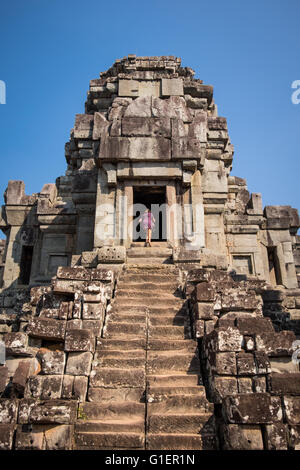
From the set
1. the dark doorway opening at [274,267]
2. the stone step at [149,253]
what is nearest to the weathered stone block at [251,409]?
the stone step at [149,253]

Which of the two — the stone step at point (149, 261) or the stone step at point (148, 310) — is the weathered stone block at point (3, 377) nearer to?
the stone step at point (148, 310)

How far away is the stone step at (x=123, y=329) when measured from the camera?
23.4 feet

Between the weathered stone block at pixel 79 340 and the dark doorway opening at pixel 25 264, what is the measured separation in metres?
8.63

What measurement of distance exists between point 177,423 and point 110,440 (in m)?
0.95

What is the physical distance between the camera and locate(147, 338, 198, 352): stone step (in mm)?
6773

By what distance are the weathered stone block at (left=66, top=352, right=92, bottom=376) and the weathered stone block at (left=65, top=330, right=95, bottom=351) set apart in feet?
0.33

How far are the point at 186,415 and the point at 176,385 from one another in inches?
24.0

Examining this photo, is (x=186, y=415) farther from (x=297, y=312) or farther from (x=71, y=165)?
(x=71, y=165)

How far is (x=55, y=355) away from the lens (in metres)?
6.24

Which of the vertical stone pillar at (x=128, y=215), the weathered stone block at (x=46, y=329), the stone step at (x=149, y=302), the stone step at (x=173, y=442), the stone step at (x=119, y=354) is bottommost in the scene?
the stone step at (x=173, y=442)

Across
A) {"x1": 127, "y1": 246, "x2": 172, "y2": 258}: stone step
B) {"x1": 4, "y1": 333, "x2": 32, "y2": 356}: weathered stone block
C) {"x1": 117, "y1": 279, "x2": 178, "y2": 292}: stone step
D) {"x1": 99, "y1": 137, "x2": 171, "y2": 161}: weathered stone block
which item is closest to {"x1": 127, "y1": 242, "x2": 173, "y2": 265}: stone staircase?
→ {"x1": 127, "y1": 246, "x2": 172, "y2": 258}: stone step

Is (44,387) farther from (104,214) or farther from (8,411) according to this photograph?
(104,214)

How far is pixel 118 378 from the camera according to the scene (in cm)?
617

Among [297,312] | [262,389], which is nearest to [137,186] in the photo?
[297,312]
